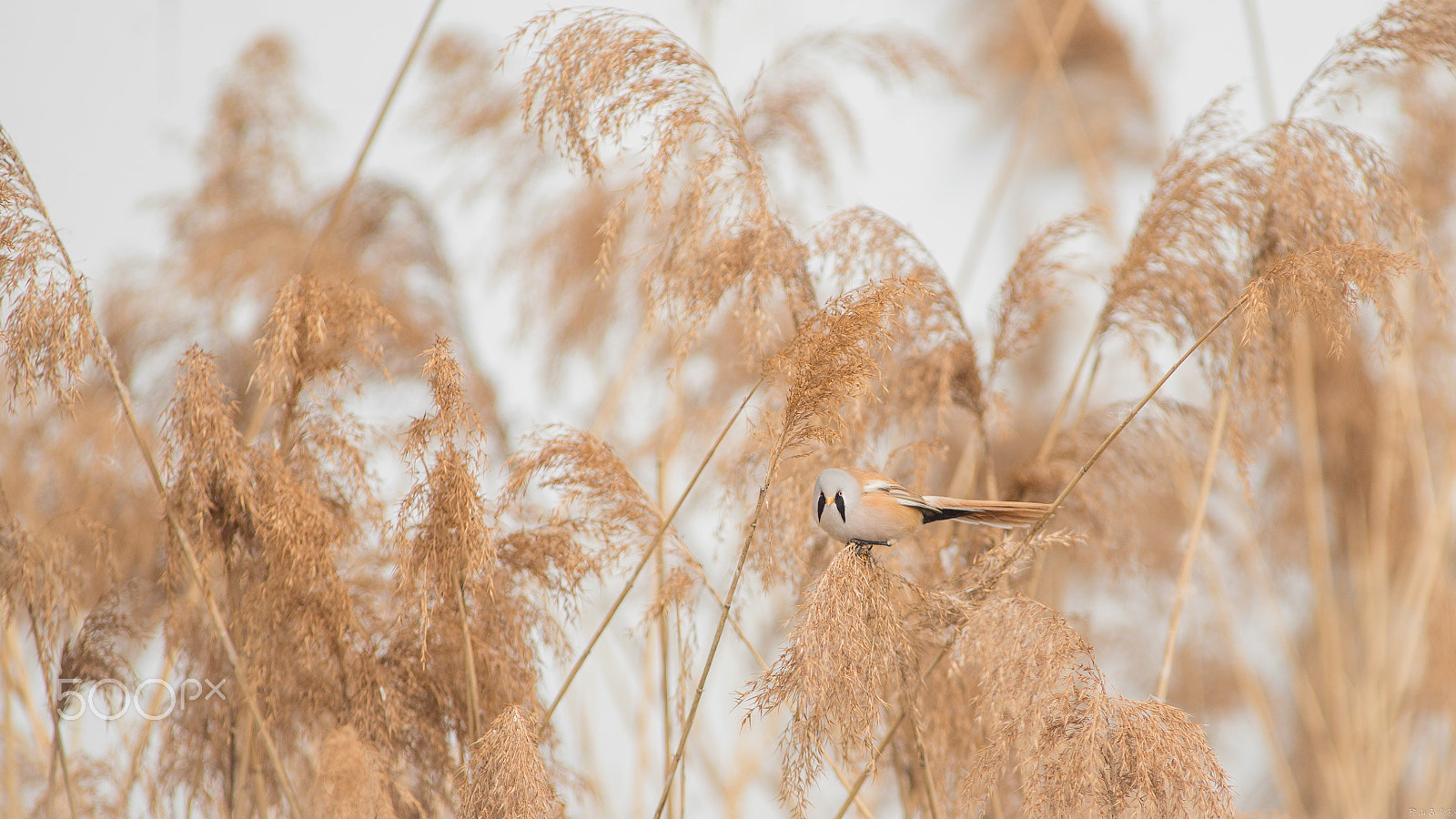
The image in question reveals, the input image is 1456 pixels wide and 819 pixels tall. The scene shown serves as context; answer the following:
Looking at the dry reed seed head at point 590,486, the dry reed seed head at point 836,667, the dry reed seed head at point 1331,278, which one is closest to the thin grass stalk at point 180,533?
the dry reed seed head at point 590,486

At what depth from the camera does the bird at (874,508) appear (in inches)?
50.4

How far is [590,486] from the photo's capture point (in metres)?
1.49

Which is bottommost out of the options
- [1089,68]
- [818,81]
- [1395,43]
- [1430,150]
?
[1395,43]

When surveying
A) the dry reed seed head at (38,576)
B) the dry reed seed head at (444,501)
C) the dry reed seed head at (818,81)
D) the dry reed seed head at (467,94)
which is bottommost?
the dry reed seed head at (38,576)

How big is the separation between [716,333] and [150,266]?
1.57m

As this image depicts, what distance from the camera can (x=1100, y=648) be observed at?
336 centimetres

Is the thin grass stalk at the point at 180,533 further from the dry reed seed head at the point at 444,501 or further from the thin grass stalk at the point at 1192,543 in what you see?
the thin grass stalk at the point at 1192,543

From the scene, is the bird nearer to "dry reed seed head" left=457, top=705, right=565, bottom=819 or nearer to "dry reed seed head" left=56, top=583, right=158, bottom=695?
"dry reed seed head" left=457, top=705, right=565, bottom=819

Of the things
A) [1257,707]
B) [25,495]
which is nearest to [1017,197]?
[1257,707]

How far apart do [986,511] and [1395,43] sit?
104 cm

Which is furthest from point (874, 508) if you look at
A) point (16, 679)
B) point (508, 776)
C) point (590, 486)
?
point (16, 679)

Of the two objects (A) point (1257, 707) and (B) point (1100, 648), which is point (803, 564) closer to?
(A) point (1257, 707)

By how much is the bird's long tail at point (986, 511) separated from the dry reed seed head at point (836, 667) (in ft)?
0.39

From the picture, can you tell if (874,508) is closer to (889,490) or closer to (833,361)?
(889,490)
